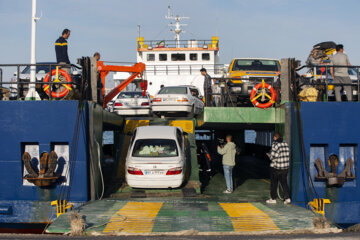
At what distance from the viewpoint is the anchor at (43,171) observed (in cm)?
1155

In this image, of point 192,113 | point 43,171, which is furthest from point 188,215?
point 192,113

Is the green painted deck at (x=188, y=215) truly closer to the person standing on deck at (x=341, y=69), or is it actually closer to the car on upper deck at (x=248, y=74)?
the person standing on deck at (x=341, y=69)

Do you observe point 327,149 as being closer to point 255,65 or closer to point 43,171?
point 255,65

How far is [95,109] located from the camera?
12781mm

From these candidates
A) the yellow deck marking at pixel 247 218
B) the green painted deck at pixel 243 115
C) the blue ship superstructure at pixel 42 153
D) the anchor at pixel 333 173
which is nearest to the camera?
the yellow deck marking at pixel 247 218

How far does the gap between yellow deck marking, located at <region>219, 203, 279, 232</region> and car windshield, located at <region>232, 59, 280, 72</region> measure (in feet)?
27.8

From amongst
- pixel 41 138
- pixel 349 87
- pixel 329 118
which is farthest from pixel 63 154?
pixel 349 87

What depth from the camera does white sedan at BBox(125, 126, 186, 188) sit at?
12.3 meters

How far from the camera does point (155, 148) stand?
13109 mm

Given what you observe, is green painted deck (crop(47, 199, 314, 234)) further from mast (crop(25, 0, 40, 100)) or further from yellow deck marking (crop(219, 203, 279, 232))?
mast (crop(25, 0, 40, 100))

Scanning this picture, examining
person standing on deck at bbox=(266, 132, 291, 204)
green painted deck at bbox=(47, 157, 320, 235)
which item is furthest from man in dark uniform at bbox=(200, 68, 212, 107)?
person standing on deck at bbox=(266, 132, 291, 204)

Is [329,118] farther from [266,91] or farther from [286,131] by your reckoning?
[266,91]

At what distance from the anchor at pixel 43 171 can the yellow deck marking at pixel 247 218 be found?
4506mm

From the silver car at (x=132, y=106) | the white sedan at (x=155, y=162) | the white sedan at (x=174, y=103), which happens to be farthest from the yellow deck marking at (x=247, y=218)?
the silver car at (x=132, y=106)
